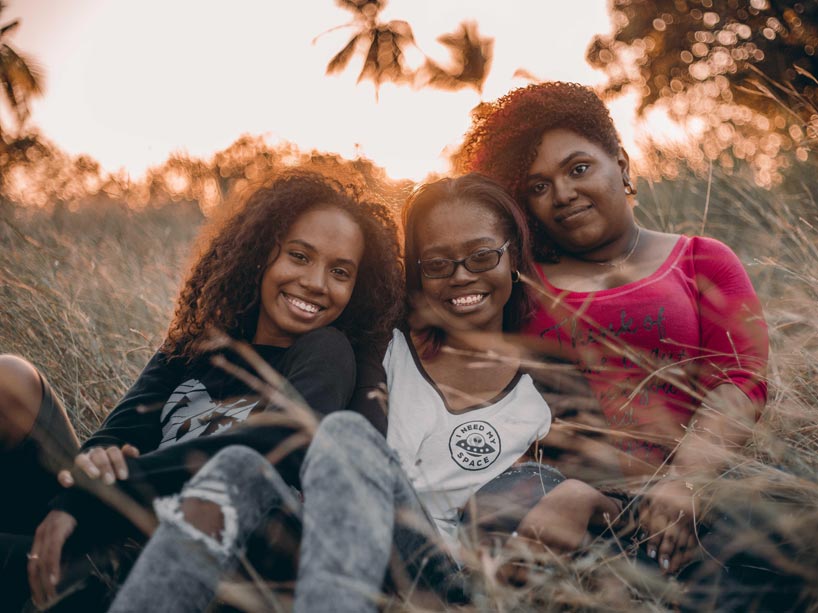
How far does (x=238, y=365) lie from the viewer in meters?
2.12

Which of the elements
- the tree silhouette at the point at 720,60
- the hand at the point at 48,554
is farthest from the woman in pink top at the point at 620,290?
the tree silhouette at the point at 720,60

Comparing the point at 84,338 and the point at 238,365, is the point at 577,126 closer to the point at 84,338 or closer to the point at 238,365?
the point at 238,365

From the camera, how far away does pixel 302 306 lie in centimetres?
217

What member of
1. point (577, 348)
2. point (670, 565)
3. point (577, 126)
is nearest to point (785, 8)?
point (577, 126)

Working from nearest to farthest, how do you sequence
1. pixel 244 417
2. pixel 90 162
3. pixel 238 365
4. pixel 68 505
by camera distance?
pixel 68 505, pixel 244 417, pixel 238 365, pixel 90 162

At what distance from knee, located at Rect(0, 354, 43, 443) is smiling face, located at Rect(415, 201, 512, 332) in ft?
4.19

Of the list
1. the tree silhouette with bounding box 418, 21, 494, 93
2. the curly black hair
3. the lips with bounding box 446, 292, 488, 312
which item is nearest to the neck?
the curly black hair

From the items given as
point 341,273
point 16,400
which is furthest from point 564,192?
point 16,400

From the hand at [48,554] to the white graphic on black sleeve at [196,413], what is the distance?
391 millimetres

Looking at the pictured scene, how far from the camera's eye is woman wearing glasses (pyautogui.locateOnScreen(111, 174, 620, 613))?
122 cm

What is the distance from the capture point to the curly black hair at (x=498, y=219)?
233 cm

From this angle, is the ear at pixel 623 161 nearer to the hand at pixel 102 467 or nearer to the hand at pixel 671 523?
the hand at pixel 671 523

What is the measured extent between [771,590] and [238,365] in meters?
1.60

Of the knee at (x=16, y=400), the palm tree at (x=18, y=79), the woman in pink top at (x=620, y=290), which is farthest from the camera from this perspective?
the palm tree at (x=18, y=79)
